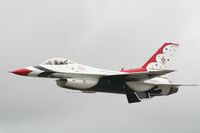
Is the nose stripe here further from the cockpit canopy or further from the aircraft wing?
the aircraft wing

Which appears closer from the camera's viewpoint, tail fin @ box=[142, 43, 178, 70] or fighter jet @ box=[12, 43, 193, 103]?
fighter jet @ box=[12, 43, 193, 103]

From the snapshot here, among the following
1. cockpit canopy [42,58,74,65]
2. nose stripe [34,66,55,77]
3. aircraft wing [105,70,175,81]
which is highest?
cockpit canopy [42,58,74,65]

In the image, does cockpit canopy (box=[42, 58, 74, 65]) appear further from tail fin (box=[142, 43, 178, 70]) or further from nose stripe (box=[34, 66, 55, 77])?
tail fin (box=[142, 43, 178, 70])

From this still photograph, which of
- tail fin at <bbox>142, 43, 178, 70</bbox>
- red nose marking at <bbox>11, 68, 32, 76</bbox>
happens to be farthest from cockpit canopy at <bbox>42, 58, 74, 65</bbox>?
tail fin at <bbox>142, 43, 178, 70</bbox>

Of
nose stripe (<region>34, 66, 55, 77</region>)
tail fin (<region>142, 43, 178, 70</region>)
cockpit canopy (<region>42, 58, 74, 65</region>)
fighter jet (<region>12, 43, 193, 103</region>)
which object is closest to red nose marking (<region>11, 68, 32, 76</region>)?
fighter jet (<region>12, 43, 193, 103</region>)

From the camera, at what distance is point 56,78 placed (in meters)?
58.5

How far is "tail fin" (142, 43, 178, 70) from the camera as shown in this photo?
64.8 m

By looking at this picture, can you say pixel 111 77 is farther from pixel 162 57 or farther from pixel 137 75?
pixel 162 57

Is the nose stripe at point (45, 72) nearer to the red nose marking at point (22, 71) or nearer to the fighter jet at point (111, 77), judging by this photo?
the fighter jet at point (111, 77)

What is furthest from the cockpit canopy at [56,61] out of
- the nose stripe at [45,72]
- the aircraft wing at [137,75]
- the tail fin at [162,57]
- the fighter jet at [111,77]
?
the tail fin at [162,57]

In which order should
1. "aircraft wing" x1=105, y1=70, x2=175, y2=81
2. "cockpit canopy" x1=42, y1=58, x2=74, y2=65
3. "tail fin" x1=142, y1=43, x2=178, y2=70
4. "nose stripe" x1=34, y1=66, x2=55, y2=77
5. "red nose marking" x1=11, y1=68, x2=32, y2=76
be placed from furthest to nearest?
"tail fin" x1=142, y1=43, x2=178, y2=70, "aircraft wing" x1=105, y1=70, x2=175, y2=81, "cockpit canopy" x1=42, y1=58, x2=74, y2=65, "nose stripe" x1=34, y1=66, x2=55, y2=77, "red nose marking" x1=11, y1=68, x2=32, y2=76

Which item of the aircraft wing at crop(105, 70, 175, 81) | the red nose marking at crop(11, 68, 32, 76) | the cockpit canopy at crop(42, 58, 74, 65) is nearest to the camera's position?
the red nose marking at crop(11, 68, 32, 76)

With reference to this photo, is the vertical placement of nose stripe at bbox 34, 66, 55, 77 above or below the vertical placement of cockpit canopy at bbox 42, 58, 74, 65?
below

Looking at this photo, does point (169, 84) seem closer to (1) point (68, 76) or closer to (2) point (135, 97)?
(2) point (135, 97)
